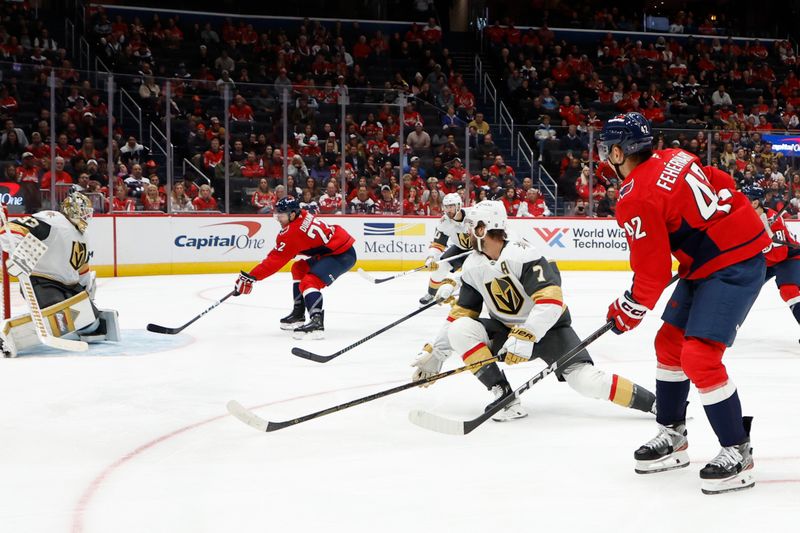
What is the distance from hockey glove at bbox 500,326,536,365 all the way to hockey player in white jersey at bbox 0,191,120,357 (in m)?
3.05

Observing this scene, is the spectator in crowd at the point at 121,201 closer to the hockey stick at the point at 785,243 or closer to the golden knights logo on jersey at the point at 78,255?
the golden knights logo on jersey at the point at 78,255

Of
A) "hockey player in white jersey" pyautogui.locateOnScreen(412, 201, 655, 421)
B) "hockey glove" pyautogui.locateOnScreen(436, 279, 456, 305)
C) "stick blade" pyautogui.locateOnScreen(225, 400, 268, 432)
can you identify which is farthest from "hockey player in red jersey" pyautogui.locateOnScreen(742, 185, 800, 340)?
"stick blade" pyautogui.locateOnScreen(225, 400, 268, 432)

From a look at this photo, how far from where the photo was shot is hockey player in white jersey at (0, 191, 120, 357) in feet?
16.8

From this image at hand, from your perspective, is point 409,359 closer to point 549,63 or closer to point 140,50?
point 140,50

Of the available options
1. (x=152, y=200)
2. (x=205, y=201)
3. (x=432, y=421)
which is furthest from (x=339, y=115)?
(x=432, y=421)

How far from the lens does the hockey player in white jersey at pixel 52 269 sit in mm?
5117

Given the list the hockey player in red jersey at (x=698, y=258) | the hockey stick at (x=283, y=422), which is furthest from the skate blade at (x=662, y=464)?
the hockey stick at (x=283, y=422)

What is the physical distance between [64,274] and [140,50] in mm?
9924

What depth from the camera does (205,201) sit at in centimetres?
1093

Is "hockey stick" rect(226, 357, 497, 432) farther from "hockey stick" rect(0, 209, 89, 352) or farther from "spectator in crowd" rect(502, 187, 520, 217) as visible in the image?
"spectator in crowd" rect(502, 187, 520, 217)

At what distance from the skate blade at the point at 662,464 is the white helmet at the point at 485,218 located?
3.53ft

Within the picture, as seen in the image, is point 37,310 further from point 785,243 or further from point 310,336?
point 785,243

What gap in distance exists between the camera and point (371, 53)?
16203mm

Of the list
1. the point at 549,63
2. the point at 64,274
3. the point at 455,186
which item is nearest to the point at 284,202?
the point at 64,274
